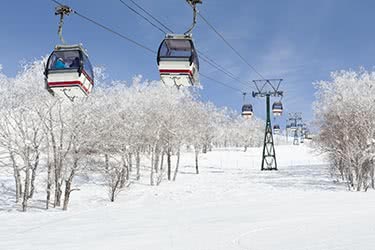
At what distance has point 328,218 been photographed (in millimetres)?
9906

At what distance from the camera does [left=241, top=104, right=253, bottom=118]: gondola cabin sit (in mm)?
38156

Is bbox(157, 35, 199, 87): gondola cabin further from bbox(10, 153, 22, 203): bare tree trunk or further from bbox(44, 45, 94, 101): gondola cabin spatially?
bbox(10, 153, 22, 203): bare tree trunk

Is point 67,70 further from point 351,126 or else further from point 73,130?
point 351,126

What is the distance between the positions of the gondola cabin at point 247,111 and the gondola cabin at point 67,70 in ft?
93.1

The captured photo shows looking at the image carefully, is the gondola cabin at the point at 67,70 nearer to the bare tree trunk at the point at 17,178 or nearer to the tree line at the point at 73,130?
the tree line at the point at 73,130

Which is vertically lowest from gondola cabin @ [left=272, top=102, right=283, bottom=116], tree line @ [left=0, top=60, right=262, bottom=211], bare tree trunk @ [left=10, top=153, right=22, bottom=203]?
bare tree trunk @ [left=10, top=153, right=22, bottom=203]

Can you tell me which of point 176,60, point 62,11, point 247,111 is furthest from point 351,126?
point 62,11

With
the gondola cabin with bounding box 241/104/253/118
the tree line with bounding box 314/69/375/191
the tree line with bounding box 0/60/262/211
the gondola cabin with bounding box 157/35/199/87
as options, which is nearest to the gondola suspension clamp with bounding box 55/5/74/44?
the gondola cabin with bounding box 157/35/199/87

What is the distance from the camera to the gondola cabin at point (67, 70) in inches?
417

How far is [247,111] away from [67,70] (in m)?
29.2

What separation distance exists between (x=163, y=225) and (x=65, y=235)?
240cm

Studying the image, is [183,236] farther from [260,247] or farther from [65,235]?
[65,235]

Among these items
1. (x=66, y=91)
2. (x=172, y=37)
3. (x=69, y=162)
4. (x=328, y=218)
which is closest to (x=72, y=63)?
(x=66, y=91)

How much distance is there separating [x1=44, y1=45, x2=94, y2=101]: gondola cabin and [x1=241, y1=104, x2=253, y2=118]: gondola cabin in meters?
28.4
